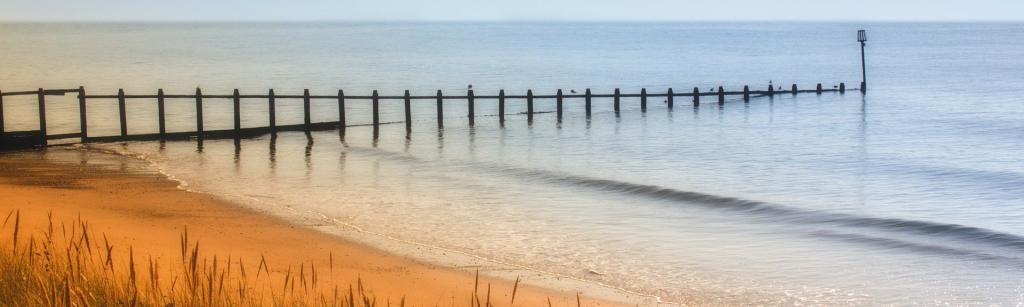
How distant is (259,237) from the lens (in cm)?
1606

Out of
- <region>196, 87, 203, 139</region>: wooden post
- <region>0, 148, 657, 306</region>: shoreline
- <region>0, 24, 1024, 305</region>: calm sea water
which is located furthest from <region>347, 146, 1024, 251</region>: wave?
<region>196, 87, 203, 139</region>: wooden post

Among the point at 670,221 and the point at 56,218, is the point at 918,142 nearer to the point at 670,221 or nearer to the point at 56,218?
the point at 670,221

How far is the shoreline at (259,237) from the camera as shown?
13.1 metres

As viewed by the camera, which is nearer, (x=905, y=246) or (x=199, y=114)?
(x=905, y=246)

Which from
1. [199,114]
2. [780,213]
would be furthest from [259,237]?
[199,114]

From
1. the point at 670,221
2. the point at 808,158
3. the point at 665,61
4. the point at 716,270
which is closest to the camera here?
the point at 716,270

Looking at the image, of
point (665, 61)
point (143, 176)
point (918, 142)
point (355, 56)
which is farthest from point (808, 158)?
point (355, 56)

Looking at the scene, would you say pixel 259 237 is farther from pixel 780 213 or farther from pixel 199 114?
pixel 199 114

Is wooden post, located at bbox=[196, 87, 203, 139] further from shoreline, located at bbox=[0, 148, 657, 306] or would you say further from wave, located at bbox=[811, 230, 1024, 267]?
wave, located at bbox=[811, 230, 1024, 267]

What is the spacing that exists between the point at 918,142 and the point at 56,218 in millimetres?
29114

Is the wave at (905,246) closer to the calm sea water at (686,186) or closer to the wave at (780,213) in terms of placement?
the calm sea water at (686,186)

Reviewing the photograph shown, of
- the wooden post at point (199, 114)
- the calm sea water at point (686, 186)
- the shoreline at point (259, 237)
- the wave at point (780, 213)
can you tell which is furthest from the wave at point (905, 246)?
the wooden post at point (199, 114)

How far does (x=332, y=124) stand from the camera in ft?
118

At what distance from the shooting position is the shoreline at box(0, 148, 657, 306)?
515 inches
